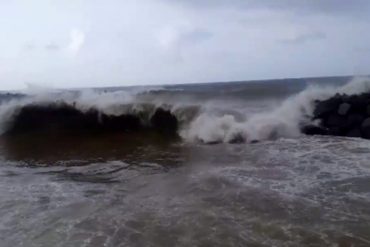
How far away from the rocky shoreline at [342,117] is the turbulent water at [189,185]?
0.53 m

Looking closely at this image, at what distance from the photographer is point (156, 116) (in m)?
15.1

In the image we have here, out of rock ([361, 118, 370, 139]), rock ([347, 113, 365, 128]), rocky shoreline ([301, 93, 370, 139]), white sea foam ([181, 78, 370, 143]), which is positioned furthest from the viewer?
rock ([347, 113, 365, 128])

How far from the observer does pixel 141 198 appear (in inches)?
243

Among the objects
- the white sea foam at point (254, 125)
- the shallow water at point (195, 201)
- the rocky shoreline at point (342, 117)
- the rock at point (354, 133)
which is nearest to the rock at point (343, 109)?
the rocky shoreline at point (342, 117)

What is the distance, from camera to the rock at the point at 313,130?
41.3 feet

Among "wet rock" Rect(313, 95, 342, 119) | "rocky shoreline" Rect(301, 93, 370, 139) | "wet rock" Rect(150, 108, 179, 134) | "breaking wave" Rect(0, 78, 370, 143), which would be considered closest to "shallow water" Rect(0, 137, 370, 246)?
"rocky shoreline" Rect(301, 93, 370, 139)

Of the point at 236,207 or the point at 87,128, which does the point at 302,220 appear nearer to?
the point at 236,207

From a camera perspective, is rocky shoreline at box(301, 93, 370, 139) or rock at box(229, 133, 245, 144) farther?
rocky shoreline at box(301, 93, 370, 139)

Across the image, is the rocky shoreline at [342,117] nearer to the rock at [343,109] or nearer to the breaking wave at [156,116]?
the rock at [343,109]

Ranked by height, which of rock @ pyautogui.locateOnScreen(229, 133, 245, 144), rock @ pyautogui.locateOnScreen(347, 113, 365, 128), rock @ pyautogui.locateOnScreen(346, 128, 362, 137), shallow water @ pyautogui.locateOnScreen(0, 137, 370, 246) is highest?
rock @ pyautogui.locateOnScreen(347, 113, 365, 128)

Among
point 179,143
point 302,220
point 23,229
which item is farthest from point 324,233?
point 179,143

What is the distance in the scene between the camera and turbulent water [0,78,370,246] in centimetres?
469

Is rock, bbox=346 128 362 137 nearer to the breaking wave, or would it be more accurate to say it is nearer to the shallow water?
the breaking wave

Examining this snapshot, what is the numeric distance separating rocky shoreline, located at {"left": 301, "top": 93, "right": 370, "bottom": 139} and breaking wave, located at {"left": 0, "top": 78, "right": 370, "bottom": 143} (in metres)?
0.42
